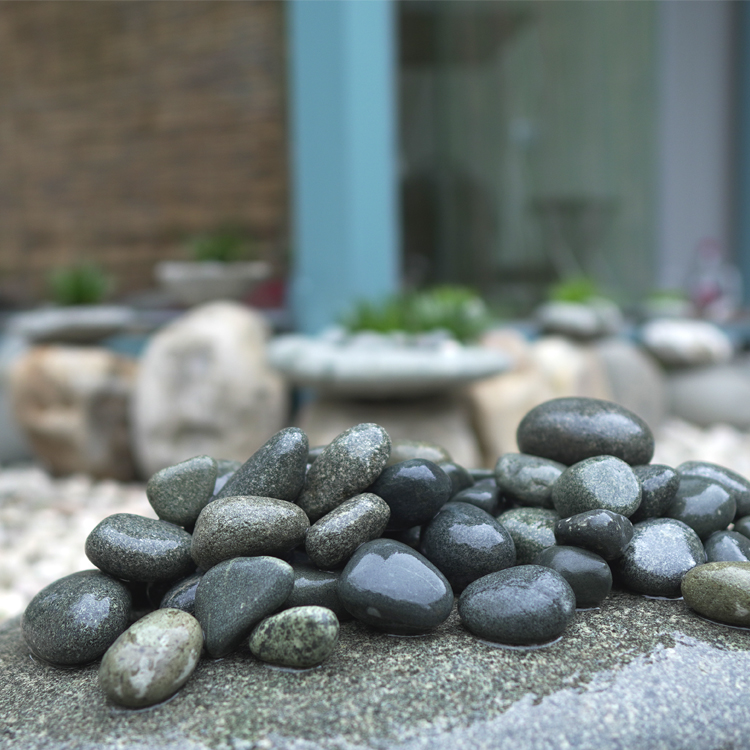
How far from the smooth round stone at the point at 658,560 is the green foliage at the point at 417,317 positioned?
2.46 metres

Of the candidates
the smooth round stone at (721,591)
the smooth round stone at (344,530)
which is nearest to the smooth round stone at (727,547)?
the smooth round stone at (721,591)

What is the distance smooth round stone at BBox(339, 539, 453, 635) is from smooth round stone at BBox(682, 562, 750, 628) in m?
0.50

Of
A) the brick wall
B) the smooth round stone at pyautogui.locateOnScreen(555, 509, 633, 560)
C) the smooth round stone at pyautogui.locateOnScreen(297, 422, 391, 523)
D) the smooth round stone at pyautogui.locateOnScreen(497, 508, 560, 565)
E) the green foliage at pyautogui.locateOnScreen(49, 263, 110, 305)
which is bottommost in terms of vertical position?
the smooth round stone at pyautogui.locateOnScreen(497, 508, 560, 565)

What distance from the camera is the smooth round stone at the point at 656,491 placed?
167cm

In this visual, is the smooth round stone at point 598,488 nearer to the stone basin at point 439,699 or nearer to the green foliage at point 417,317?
the stone basin at point 439,699

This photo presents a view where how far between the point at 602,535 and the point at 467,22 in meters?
5.06

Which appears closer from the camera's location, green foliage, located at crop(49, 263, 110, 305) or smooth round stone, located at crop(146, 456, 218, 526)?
smooth round stone, located at crop(146, 456, 218, 526)

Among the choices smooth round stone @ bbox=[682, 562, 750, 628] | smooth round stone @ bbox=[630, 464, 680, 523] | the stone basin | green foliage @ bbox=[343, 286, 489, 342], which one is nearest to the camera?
the stone basin

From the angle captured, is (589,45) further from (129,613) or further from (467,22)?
(129,613)

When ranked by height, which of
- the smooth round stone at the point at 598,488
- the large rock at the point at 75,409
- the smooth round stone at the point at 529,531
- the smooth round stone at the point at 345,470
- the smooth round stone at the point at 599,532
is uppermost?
the smooth round stone at the point at 345,470

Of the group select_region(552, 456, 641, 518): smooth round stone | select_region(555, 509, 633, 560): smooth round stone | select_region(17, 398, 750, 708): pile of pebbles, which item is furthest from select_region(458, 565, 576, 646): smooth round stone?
select_region(552, 456, 641, 518): smooth round stone

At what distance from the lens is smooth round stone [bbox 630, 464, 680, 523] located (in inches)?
65.8

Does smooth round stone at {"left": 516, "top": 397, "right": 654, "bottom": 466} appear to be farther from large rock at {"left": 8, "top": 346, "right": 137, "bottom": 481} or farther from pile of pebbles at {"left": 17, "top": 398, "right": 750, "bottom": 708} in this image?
large rock at {"left": 8, "top": 346, "right": 137, "bottom": 481}

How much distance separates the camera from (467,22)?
559cm
